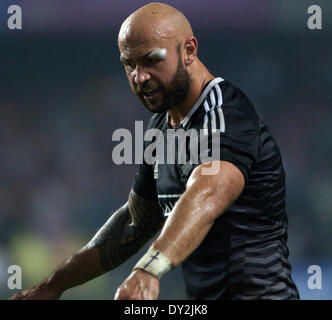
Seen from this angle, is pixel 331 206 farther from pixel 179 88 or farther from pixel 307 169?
pixel 179 88

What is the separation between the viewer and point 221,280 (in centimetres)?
248

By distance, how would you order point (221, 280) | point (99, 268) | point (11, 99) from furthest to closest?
point (11, 99) < point (99, 268) < point (221, 280)

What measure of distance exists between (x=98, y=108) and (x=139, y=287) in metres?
4.52

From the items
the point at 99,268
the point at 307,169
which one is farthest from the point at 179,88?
the point at 307,169

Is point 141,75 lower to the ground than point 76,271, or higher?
higher

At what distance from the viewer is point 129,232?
2998 millimetres

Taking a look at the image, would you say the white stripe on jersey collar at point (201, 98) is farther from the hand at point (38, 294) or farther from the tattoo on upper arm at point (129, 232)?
the hand at point (38, 294)

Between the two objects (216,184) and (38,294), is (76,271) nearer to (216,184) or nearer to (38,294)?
(38,294)

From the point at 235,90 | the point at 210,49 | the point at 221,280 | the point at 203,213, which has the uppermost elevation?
the point at 210,49

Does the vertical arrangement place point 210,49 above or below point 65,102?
above

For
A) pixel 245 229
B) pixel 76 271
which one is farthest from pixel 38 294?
pixel 245 229

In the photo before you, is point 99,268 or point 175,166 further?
point 99,268

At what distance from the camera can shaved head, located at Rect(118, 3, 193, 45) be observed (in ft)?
8.05

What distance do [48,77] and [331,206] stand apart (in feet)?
9.38
